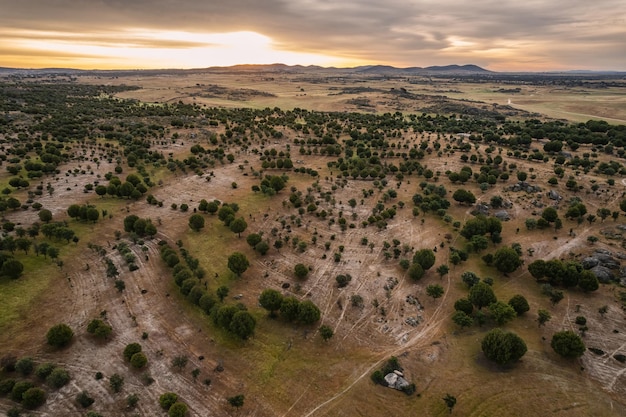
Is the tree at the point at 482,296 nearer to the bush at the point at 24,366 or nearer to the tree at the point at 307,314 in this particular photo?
the tree at the point at 307,314

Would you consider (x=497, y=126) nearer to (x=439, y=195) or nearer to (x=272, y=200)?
(x=439, y=195)

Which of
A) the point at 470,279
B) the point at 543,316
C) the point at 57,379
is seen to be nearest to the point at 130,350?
the point at 57,379

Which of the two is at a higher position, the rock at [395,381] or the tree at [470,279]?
the tree at [470,279]

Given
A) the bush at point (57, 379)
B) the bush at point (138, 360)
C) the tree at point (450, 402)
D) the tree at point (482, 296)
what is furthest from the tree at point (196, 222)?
the tree at point (450, 402)

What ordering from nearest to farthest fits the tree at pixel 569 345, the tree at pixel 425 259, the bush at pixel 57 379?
1. the bush at pixel 57 379
2. the tree at pixel 569 345
3. the tree at pixel 425 259

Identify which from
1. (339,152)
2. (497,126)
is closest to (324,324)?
(339,152)

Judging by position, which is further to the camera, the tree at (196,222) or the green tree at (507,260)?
the tree at (196,222)

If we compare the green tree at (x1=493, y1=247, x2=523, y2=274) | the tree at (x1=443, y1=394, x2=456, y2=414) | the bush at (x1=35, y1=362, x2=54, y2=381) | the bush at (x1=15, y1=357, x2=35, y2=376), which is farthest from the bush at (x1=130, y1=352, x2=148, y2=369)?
the green tree at (x1=493, y1=247, x2=523, y2=274)
